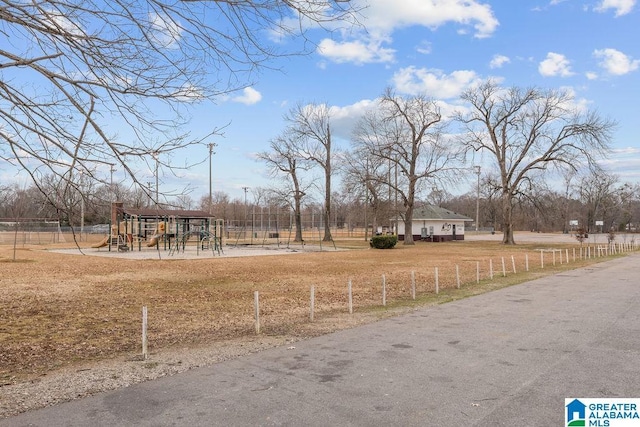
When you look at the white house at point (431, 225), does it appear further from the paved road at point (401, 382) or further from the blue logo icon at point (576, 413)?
the blue logo icon at point (576, 413)

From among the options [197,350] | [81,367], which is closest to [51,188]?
[81,367]

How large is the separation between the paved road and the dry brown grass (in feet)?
5.07

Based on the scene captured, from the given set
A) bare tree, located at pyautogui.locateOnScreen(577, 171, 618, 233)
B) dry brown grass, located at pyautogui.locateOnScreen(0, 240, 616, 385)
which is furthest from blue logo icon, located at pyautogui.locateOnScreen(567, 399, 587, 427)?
bare tree, located at pyautogui.locateOnScreen(577, 171, 618, 233)

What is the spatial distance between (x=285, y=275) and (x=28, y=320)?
33.2 feet

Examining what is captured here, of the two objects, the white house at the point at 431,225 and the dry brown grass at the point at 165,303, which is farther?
the white house at the point at 431,225

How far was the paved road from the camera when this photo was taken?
4270 millimetres

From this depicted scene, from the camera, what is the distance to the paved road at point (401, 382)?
427 cm

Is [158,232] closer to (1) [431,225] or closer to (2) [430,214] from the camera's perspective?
(1) [431,225]

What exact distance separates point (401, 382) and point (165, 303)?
788 cm

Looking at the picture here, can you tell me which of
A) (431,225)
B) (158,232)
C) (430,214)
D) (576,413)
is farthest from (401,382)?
(430,214)

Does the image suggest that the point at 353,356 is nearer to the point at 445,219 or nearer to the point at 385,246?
the point at 385,246

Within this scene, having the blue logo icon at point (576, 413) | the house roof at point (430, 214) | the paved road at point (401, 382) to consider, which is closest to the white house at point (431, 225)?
the house roof at point (430, 214)

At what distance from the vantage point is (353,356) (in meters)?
6.42

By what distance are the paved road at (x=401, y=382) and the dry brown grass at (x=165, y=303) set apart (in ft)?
5.07
